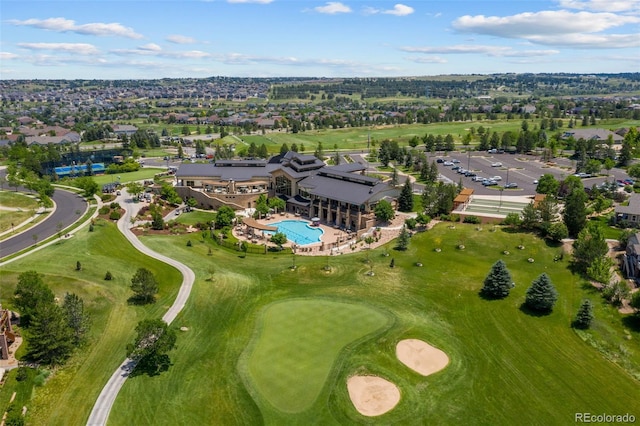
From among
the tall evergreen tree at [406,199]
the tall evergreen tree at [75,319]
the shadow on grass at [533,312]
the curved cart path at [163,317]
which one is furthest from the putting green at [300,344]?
the tall evergreen tree at [406,199]

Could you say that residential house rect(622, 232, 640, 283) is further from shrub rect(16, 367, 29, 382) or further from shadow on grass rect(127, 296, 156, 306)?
shrub rect(16, 367, 29, 382)

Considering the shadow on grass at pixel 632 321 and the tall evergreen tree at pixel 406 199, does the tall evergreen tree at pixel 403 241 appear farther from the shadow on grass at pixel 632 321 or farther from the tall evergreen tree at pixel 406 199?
the shadow on grass at pixel 632 321

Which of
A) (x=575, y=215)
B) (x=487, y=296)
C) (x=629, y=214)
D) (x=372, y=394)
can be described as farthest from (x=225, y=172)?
(x=629, y=214)

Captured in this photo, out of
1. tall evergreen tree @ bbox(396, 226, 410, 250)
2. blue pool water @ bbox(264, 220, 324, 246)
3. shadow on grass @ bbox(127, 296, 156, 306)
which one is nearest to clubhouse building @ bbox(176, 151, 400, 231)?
blue pool water @ bbox(264, 220, 324, 246)

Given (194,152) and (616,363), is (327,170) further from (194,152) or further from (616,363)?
(194,152)

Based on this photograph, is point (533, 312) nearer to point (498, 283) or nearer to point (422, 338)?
point (498, 283)

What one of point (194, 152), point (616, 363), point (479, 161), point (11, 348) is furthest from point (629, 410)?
point (194, 152)
